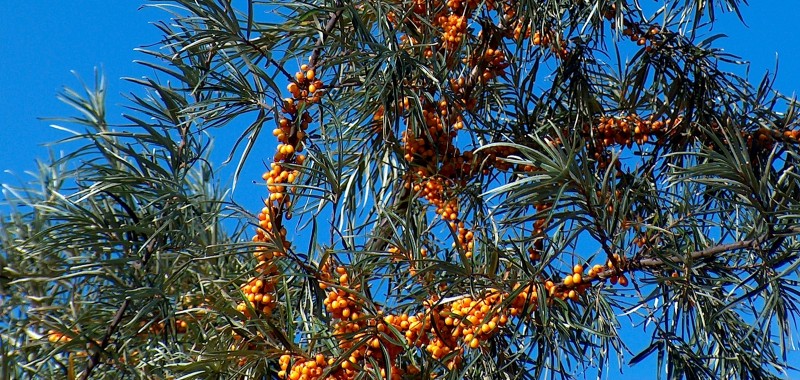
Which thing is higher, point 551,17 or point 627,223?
point 551,17

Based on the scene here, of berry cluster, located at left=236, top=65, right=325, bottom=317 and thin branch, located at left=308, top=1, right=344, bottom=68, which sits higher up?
thin branch, located at left=308, top=1, right=344, bottom=68

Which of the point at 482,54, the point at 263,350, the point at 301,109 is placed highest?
the point at 482,54

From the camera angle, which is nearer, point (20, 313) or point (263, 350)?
point (263, 350)

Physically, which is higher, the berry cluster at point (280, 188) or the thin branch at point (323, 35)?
the thin branch at point (323, 35)

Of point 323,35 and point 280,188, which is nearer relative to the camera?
point 280,188

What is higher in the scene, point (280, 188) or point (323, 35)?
point (323, 35)

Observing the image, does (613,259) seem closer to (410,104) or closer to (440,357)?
(440,357)

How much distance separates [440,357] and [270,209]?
0.26 m

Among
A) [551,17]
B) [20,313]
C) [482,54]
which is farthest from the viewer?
[551,17]

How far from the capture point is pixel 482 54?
146 centimetres

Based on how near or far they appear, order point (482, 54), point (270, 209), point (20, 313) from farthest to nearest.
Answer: point (482, 54), point (20, 313), point (270, 209)

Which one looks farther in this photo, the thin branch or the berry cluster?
the thin branch

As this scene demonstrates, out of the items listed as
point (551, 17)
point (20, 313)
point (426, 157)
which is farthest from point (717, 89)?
point (20, 313)

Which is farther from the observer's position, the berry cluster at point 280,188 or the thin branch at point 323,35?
the thin branch at point 323,35
